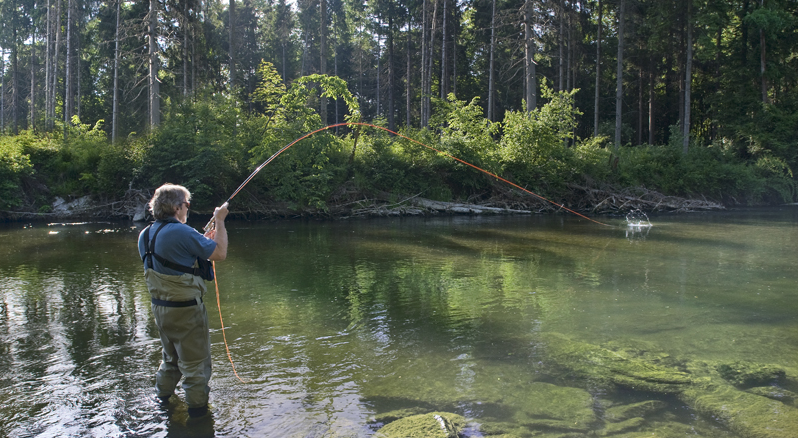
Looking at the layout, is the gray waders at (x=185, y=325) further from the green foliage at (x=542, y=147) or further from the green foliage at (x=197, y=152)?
the green foliage at (x=542, y=147)

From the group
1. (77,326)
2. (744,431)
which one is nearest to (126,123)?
(77,326)

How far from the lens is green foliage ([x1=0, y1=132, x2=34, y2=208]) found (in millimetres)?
19750

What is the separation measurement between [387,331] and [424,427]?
273cm

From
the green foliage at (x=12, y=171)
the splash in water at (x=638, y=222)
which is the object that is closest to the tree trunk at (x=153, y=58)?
the green foliage at (x=12, y=171)

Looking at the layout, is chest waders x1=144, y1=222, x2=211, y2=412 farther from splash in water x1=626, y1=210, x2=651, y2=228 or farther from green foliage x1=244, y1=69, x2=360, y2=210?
splash in water x1=626, y1=210, x2=651, y2=228

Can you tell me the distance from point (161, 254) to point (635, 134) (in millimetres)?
40211

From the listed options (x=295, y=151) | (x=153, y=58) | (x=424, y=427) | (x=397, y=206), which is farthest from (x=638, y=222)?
(x=153, y=58)

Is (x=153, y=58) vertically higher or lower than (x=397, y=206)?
higher

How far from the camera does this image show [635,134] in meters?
39.2

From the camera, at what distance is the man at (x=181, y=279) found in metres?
4.08

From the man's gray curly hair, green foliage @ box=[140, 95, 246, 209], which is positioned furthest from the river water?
green foliage @ box=[140, 95, 246, 209]

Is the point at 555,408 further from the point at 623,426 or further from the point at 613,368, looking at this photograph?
the point at 613,368

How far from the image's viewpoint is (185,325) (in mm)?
4176

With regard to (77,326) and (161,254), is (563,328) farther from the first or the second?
(77,326)
